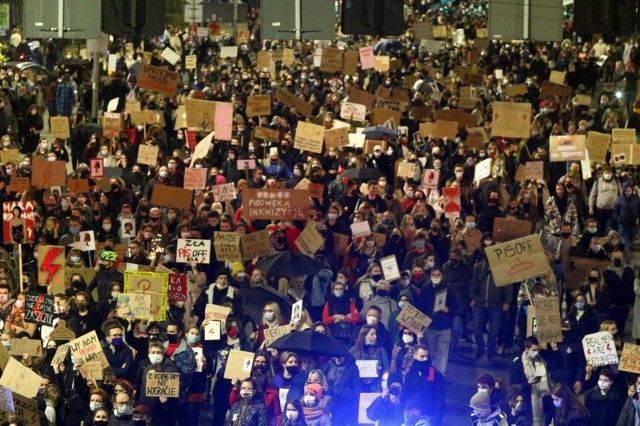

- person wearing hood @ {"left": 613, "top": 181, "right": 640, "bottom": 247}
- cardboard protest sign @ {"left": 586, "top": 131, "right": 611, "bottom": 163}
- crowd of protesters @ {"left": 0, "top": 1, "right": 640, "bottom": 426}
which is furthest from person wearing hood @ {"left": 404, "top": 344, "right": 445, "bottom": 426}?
cardboard protest sign @ {"left": 586, "top": 131, "right": 611, "bottom": 163}

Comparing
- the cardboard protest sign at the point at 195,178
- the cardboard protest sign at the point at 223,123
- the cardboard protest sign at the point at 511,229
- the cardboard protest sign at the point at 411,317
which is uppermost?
the cardboard protest sign at the point at 223,123

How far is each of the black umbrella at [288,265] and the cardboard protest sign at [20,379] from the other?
4.18 metres

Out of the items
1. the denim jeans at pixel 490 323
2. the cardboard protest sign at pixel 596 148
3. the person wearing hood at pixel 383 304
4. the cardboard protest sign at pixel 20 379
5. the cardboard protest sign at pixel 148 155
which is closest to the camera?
the cardboard protest sign at pixel 20 379

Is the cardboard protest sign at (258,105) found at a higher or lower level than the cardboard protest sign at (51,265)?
higher

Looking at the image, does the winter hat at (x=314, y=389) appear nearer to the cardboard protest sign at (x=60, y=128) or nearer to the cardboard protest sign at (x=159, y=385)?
the cardboard protest sign at (x=159, y=385)

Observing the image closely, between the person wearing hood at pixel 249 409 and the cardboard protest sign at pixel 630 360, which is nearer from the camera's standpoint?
the person wearing hood at pixel 249 409

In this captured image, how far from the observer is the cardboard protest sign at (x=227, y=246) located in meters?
21.8

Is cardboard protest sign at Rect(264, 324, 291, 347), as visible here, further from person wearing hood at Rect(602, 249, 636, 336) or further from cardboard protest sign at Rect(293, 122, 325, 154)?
cardboard protest sign at Rect(293, 122, 325, 154)

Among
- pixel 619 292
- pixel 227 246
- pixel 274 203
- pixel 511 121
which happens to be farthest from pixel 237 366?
pixel 511 121

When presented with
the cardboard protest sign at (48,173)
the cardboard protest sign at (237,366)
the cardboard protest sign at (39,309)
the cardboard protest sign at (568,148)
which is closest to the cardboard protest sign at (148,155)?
the cardboard protest sign at (48,173)

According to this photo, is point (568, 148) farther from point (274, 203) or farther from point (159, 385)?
point (159, 385)

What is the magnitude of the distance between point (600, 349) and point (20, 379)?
5810mm

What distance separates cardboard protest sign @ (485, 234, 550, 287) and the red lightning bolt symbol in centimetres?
514

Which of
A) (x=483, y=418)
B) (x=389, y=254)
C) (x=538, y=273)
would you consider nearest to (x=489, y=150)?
(x=389, y=254)
